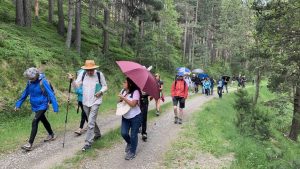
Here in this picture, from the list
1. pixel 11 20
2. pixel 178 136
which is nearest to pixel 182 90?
pixel 178 136

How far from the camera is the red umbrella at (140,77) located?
7797mm

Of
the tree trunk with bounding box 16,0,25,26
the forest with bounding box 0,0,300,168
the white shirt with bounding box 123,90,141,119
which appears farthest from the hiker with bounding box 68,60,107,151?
the tree trunk with bounding box 16,0,25,26

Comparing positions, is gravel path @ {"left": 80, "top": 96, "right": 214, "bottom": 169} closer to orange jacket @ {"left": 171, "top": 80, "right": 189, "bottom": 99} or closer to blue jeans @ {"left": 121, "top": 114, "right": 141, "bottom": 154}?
blue jeans @ {"left": 121, "top": 114, "right": 141, "bottom": 154}

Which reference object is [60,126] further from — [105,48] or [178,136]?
[105,48]

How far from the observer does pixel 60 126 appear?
1224 cm

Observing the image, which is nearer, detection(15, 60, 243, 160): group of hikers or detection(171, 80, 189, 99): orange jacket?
detection(15, 60, 243, 160): group of hikers

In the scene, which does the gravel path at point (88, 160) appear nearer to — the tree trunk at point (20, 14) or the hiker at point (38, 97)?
the hiker at point (38, 97)

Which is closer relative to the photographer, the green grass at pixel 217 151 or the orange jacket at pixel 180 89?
the green grass at pixel 217 151

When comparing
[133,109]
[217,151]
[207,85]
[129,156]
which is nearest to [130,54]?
[207,85]

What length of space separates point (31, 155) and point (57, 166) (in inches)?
47.0

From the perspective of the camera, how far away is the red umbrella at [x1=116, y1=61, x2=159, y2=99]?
7797 mm

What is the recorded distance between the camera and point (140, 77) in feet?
25.8

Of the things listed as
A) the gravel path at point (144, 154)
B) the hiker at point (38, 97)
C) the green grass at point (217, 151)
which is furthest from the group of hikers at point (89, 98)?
the green grass at point (217, 151)

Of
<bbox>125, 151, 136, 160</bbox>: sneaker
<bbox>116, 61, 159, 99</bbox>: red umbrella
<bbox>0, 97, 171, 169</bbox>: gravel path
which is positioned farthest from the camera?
<bbox>125, 151, 136, 160</bbox>: sneaker
